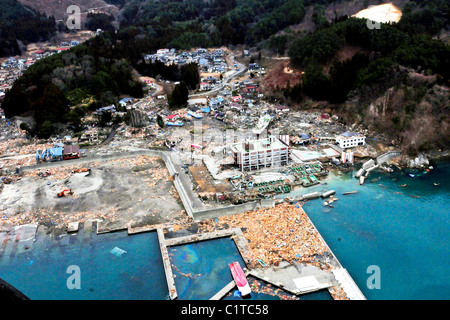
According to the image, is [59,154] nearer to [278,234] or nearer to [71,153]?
[71,153]

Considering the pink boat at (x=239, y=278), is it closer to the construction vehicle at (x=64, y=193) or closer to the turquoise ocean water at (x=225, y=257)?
the turquoise ocean water at (x=225, y=257)

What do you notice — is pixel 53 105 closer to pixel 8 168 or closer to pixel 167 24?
pixel 8 168

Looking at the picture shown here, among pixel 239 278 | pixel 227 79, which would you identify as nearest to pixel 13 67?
pixel 227 79

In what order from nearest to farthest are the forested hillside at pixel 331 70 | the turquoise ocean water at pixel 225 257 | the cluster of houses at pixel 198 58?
1. the turquoise ocean water at pixel 225 257
2. the forested hillside at pixel 331 70
3. the cluster of houses at pixel 198 58

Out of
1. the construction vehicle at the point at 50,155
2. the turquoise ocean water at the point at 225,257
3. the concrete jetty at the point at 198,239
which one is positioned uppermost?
the construction vehicle at the point at 50,155

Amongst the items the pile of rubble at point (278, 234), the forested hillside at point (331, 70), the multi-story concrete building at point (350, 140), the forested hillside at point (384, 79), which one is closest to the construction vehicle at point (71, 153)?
the forested hillside at point (331, 70)

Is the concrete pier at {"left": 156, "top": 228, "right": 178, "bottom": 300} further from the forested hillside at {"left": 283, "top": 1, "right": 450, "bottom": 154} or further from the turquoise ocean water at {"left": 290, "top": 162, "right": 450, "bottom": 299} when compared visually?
the forested hillside at {"left": 283, "top": 1, "right": 450, "bottom": 154}

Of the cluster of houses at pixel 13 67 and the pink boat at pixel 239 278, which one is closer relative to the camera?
the pink boat at pixel 239 278
